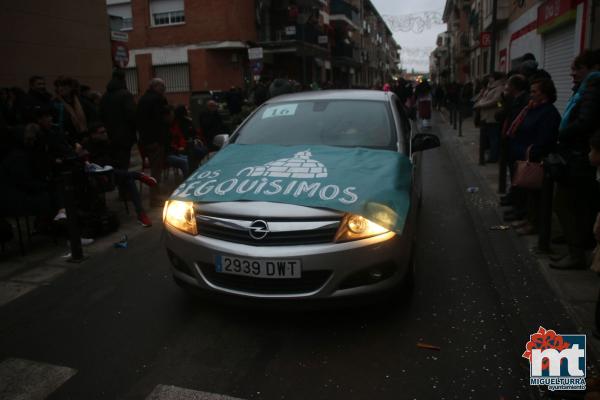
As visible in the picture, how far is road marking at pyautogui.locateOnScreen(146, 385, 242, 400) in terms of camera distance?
2.89 metres

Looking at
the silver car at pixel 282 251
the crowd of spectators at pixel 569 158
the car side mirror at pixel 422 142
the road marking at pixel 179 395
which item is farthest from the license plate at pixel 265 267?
the car side mirror at pixel 422 142

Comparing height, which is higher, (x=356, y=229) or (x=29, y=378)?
(x=356, y=229)

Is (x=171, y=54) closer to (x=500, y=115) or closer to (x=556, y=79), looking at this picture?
(x=556, y=79)

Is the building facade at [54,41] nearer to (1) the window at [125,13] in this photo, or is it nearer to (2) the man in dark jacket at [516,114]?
(2) the man in dark jacket at [516,114]

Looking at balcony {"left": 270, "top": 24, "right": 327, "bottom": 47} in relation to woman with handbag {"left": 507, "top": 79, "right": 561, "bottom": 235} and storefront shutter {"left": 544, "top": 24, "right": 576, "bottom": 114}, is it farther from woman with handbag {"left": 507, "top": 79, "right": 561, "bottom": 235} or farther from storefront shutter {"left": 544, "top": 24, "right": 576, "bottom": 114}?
woman with handbag {"left": 507, "top": 79, "right": 561, "bottom": 235}

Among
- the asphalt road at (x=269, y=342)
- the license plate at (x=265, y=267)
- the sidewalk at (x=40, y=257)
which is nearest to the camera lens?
the asphalt road at (x=269, y=342)

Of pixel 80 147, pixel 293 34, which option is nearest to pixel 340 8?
pixel 293 34

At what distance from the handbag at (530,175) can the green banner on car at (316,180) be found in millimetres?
1469

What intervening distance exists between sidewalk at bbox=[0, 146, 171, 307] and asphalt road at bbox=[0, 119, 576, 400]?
0.21 m

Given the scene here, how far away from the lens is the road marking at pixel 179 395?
9.47 ft

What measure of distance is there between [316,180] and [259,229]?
0.59 meters

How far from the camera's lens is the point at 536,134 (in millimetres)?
5312

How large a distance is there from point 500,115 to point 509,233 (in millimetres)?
3037

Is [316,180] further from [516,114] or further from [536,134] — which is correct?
[516,114]
